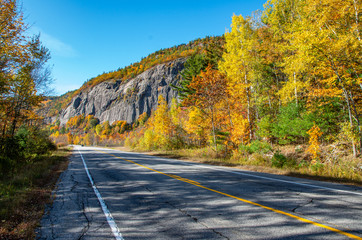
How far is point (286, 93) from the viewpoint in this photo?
48.6 ft

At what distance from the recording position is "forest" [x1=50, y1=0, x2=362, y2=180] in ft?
31.7

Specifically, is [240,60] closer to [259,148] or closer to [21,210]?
[259,148]

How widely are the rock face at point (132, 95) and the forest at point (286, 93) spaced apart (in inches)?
3238

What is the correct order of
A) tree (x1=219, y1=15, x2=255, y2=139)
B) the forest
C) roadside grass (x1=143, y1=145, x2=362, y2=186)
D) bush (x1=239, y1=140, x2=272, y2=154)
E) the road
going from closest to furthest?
1. the road
2. roadside grass (x1=143, y1=145, x2=362, y2=186)
3. the forest
4. bush (x1=239, y1=140, x2=272, y2=154)
5. tree (x1=219, y1=15, x2=255, y2=139)

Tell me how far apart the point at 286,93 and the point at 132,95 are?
115 metres

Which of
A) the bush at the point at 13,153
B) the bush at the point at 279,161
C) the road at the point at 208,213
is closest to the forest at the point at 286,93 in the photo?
the bush at the point at 279,161

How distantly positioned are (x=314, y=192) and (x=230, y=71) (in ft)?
47.1

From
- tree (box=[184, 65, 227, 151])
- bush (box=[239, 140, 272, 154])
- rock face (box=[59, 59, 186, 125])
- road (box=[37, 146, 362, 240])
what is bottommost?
road (box=[37, 146, 362, 240])

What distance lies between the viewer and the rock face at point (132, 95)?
11306cm

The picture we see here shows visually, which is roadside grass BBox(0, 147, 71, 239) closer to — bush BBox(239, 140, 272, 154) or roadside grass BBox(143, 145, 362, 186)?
roadside grass BBox(143, 145, 362, 186)

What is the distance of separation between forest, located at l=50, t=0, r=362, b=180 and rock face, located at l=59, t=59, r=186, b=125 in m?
82.3

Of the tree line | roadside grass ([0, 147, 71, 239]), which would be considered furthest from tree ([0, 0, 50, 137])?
roadside grass ([0, 147, 71, 239])

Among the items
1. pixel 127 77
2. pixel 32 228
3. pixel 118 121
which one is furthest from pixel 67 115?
pixel 32 228

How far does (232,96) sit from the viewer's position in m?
18.0
